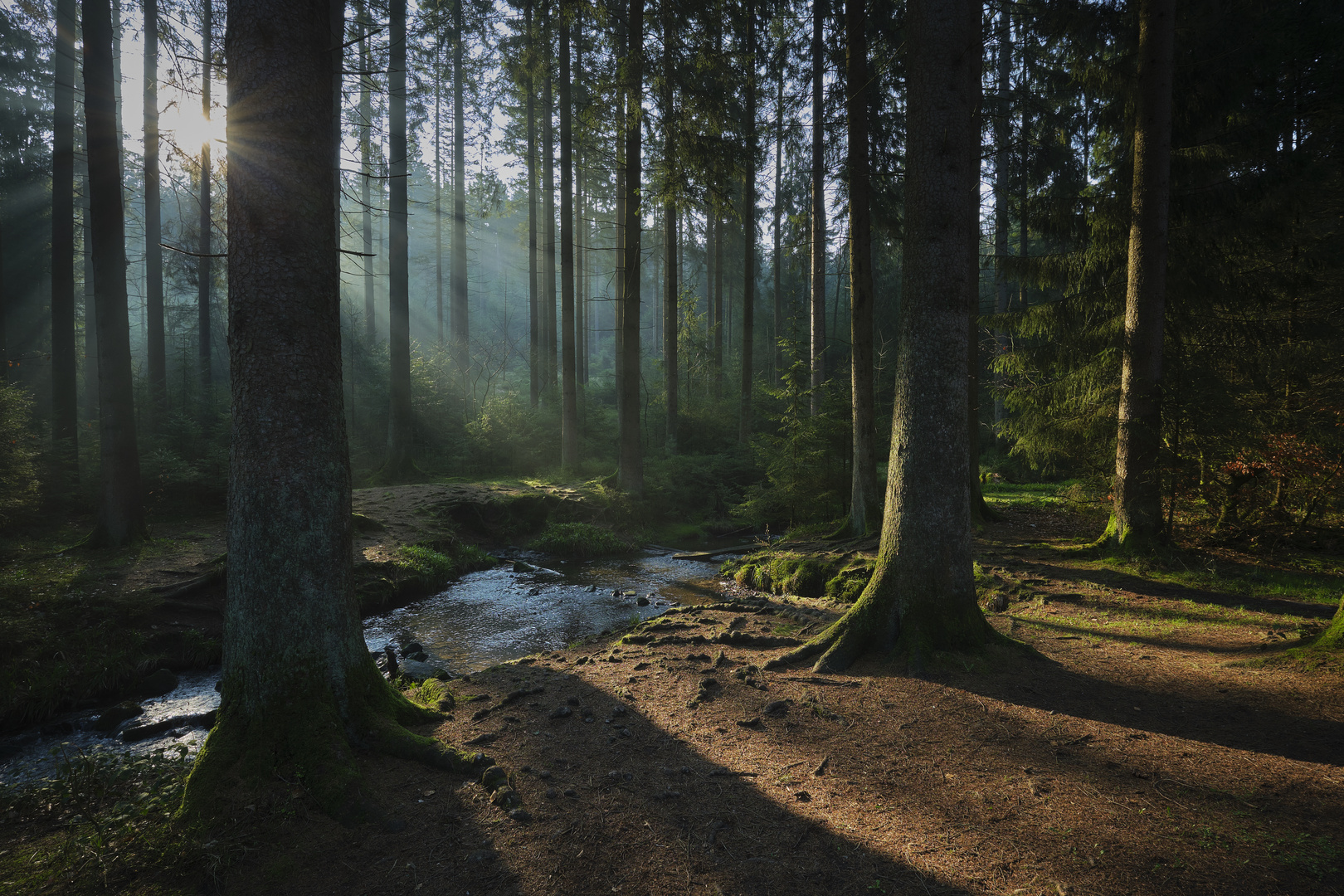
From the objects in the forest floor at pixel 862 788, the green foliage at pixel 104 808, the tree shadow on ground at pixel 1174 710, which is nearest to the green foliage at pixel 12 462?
the green foliage at pixel 104 808

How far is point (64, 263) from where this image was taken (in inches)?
584

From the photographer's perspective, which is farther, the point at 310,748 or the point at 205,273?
the point at 205,273

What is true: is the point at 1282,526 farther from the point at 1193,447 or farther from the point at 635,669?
the point at 635,669

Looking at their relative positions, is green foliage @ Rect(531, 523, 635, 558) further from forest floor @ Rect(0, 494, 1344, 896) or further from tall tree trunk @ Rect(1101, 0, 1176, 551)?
tall tree trunk @ Rect(1101, 0, 1176, 551)

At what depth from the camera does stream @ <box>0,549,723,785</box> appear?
567cm

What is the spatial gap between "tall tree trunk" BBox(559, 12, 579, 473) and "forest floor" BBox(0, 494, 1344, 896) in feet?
42.2

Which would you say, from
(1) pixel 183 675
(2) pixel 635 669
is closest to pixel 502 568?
(1) pixel 183 675

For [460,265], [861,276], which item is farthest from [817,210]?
[460,265]

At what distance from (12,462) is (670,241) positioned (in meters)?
15.7

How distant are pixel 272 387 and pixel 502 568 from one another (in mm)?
9370

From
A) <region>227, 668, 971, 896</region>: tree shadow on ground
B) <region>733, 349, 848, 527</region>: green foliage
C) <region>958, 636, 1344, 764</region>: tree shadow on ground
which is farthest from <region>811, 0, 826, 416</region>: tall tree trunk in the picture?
<region>227, 668, 971, 896</region>: tree shadow on ground

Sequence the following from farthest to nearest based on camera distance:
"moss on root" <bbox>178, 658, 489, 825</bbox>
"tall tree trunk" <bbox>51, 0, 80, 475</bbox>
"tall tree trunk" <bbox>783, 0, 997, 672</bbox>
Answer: "tall tree trunk" <bbox>51, 0, 80, 475</bbox>
"tall tree trunk" <bbox>783, 0, 997, 672</bbox>
"moss on root" <bbox>178, 658, 489, 825</bbox>

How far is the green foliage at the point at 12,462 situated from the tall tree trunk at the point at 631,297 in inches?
427

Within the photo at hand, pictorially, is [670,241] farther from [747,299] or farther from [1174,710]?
[1174,710]
